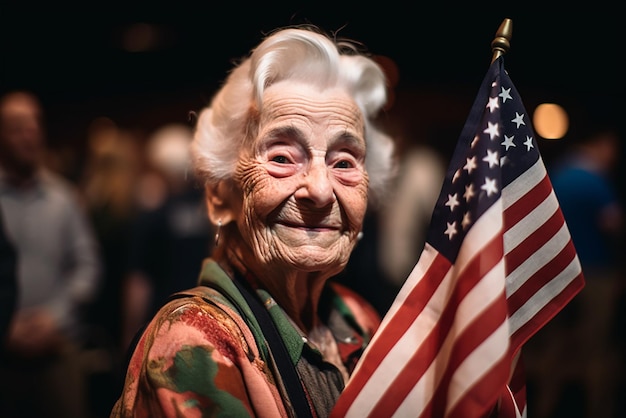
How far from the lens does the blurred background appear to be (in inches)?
138

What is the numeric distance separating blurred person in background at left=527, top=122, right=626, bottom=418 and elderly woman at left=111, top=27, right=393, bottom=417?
2.88m

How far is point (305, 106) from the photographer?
5.54ft

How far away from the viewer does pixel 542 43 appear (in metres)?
3.48

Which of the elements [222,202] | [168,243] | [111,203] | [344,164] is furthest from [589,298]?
[111,203]

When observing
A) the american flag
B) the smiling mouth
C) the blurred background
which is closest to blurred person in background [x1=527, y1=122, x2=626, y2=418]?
the blurred background

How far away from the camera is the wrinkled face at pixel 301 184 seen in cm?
165

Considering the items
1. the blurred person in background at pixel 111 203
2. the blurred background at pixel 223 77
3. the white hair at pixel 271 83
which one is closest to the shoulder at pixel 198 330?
the white hair at pixel 271 83

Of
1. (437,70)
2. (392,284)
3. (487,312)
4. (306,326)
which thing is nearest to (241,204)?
(306,326)

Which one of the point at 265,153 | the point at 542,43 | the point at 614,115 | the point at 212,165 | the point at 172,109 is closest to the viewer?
the point at 265,153

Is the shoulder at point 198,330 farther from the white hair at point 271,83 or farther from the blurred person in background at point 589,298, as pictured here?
the blurred person in background at point 589,298

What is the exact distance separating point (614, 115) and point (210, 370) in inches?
151

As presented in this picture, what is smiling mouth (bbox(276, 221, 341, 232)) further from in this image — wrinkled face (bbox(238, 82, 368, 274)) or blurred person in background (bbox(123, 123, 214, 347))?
blurred person in background (bbox(123, 123, 214, 347))

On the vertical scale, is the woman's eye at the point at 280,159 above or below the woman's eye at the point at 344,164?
below

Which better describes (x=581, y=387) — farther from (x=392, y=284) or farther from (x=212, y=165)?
(x=212, y=165)
